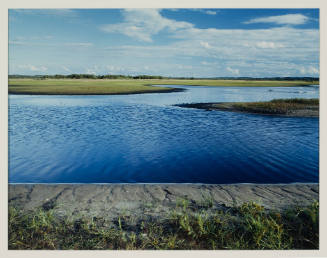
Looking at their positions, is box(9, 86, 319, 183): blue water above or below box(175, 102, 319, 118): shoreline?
below

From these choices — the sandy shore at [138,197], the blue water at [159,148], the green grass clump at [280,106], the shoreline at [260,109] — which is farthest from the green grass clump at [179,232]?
the green grass clump at [280,106]

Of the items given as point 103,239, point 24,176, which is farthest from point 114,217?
point 24,176

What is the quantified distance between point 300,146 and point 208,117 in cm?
679

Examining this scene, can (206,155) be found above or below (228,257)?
above

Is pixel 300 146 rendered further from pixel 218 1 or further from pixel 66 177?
pixel 66 177

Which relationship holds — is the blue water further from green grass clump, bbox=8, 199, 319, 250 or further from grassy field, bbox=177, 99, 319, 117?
green grass clump, bbox=8, 199, 319, 250

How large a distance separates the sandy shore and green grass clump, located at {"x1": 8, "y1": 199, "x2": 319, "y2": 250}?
0.82 ft

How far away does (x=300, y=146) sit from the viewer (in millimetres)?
9555

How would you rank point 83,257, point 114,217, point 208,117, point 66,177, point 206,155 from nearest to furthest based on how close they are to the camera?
point 83,257 → point 114,217 → point 66,177 → point 206,155 → point 208,117

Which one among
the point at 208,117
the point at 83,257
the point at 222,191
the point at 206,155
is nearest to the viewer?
the point at 83,257

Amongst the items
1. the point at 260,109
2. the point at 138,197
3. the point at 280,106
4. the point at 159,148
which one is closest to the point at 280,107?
the point at 280,106

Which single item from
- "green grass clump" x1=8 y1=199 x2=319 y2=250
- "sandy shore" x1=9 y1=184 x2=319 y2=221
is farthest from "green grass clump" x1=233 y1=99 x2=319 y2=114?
"green grass clump" x1=8 y1=199 x2=319 y2=250

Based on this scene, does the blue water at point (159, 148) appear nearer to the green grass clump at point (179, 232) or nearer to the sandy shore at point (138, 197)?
the sandy shore at point (138, 197)

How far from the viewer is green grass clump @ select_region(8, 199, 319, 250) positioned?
3723mm
